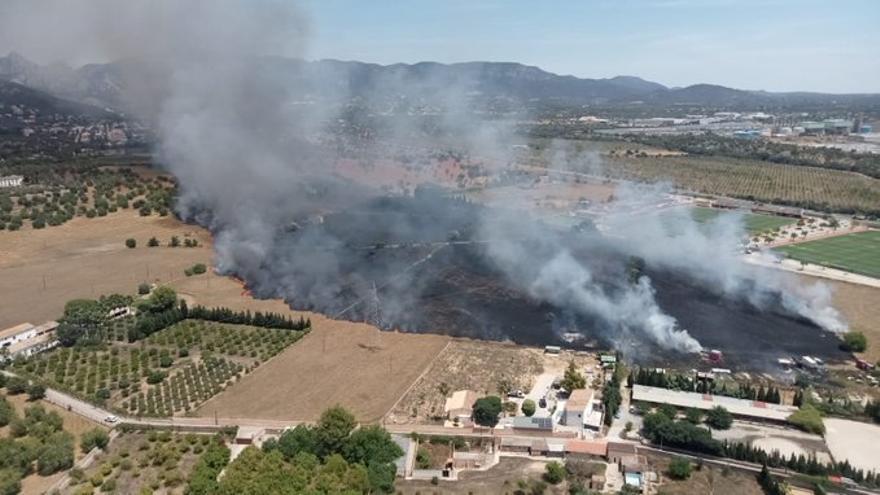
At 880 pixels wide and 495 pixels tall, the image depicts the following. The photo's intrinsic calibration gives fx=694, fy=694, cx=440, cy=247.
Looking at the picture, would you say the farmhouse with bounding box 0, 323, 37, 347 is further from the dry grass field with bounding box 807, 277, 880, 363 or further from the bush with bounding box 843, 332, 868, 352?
the dry grass field with bounding box 807, 277, 880, 363

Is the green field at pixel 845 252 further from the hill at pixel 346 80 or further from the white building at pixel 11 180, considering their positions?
the white building at pixel 11 180

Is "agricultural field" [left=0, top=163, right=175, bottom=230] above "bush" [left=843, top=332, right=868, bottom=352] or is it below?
above

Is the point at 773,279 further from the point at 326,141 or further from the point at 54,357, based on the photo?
the point at 326,141

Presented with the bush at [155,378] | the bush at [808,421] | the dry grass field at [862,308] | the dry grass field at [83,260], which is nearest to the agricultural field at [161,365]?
the bush at [155,378]

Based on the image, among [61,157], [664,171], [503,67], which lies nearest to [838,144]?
[664,171]

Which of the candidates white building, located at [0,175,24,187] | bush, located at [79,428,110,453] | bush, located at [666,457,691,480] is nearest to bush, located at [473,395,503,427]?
bush, located at [666,457,691,480]

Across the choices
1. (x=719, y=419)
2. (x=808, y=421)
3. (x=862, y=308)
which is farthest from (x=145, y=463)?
(x=862, y=308)
